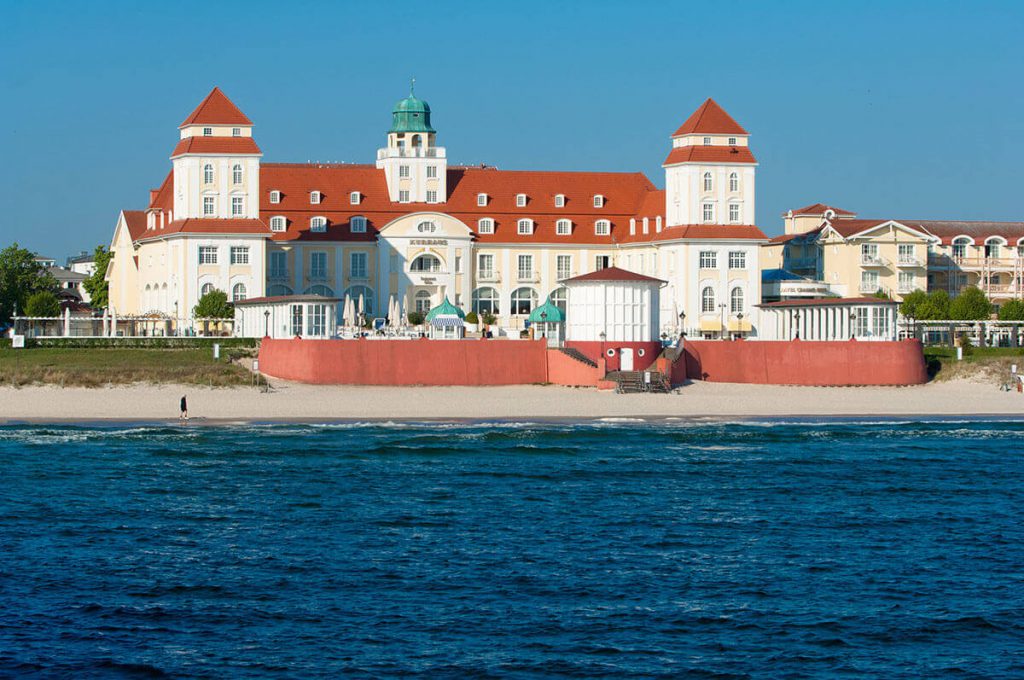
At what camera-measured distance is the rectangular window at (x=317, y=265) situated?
311ft

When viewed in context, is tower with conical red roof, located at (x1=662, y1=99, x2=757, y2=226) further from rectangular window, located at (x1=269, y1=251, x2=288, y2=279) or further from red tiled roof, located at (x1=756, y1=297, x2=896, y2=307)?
rectangular window, located at (x1=269, y1=251, x2=288, y2=279)

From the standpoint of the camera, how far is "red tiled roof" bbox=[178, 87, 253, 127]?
87812 mm

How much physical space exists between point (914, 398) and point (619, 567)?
38890 mm

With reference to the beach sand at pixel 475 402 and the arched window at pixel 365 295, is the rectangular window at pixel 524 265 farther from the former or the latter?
the beach sand at pixel 475 402

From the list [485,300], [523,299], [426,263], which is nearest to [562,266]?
[523,299]

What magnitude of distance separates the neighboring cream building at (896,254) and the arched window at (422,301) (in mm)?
24744

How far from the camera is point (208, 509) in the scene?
1623 inches

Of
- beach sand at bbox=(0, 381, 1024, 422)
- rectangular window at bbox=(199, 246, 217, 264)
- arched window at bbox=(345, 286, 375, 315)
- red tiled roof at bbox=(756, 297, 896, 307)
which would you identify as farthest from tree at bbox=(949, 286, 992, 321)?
rectangular window at bbox=(199, 246, 217, 264)

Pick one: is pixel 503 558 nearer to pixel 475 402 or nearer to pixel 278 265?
pixel 475 402

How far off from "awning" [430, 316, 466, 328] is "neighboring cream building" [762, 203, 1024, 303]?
98.1 feet

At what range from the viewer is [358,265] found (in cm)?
9525

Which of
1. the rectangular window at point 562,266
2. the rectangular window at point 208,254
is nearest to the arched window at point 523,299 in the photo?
the rectangular window at point 562,266

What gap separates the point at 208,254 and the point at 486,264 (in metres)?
18.5

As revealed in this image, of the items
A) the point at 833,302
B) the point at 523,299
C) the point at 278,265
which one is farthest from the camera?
the point at 523,299
